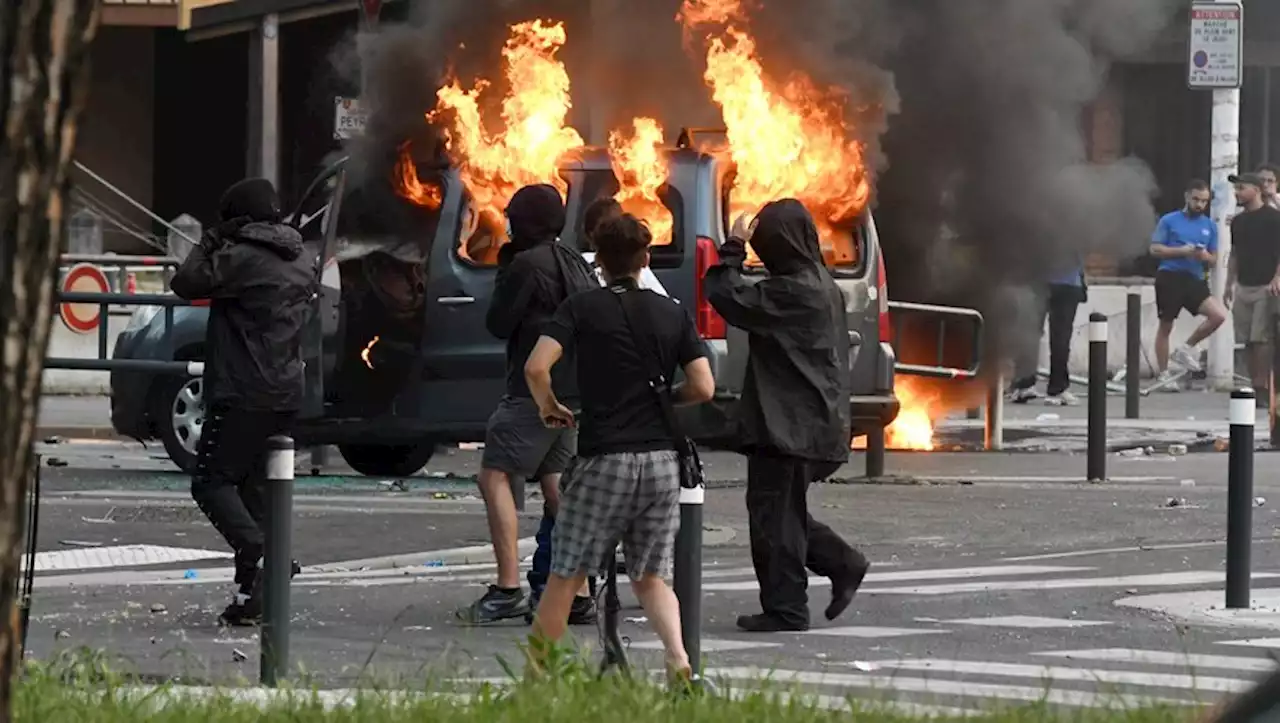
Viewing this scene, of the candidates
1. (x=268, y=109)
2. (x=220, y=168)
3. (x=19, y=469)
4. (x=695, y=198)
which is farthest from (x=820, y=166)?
(x=220, y=168)

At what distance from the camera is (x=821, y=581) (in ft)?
39.0

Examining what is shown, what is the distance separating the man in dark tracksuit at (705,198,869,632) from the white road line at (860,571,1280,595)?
1016mm

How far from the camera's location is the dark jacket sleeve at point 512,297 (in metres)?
10.2

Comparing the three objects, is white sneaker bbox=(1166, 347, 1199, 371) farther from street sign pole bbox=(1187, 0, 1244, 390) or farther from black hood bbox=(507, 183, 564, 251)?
black hood bbox=(507, 183, 564, 251)

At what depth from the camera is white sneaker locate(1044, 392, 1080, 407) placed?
79.3ft

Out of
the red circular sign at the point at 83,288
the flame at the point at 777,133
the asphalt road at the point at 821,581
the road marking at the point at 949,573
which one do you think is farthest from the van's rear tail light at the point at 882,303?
the red circular sign at the point at 83,288

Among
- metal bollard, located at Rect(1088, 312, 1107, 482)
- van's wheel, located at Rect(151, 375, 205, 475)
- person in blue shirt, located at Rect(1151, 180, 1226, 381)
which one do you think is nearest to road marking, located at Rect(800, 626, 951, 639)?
metal bollard, located at Rect(1088, 312, 1107, 482)

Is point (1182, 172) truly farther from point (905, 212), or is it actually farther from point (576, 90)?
point (576, 90)

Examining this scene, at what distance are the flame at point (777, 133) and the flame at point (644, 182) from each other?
456 mm

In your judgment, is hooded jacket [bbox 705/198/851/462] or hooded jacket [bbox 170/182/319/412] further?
hooded jacket [bbox 170/182/319/412]

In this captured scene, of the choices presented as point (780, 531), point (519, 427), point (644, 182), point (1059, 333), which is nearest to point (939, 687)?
point (780, 531)

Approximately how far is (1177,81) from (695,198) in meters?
18.5

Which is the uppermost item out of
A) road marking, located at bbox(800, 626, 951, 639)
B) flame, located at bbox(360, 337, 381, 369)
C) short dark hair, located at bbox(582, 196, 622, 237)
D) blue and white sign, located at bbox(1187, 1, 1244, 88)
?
blue and white sign, located at bbox(1187, 1, 1244, 88)

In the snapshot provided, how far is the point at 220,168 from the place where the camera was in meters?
29.8
